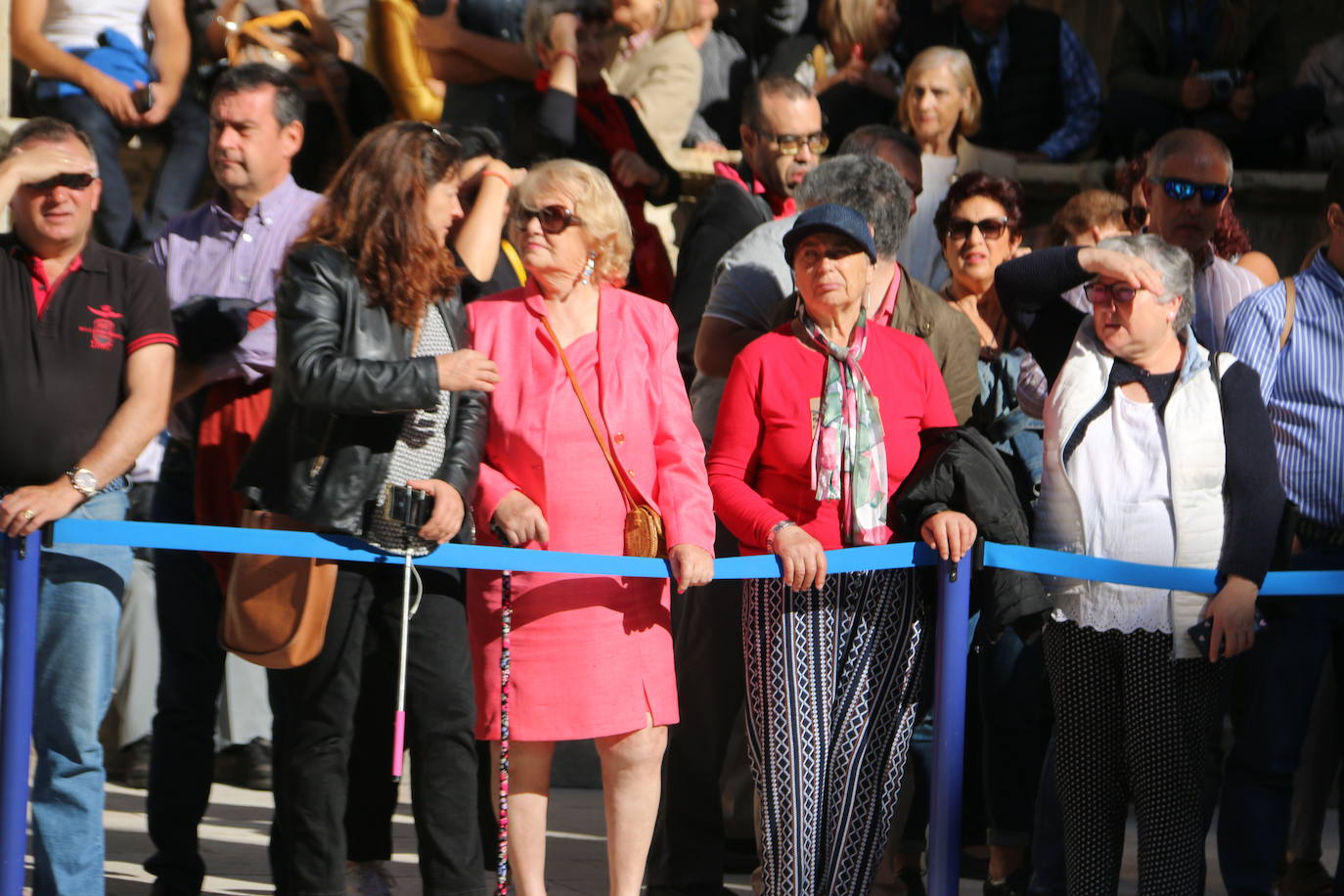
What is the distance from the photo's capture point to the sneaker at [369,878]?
5.22 meters

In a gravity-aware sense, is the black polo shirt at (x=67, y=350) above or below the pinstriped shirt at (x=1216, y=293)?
below

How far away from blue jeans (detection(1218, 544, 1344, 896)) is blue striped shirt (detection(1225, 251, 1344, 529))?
0.94 ft

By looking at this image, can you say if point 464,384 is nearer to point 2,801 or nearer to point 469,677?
point 469,677

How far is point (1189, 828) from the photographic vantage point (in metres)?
4.61

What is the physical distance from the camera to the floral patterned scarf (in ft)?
15.6

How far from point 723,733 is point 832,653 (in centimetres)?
73

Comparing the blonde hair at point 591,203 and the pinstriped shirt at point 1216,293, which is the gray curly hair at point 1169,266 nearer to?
the pinstriped shirt at point 1216,293

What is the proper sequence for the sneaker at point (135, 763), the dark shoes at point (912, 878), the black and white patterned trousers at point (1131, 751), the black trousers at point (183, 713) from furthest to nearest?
the sneaker at point (135, 763) → the dark shoes at point (912, 878) → the black trousers at point (183, 713) → the black and white patterned trousers at point (1131, 751)

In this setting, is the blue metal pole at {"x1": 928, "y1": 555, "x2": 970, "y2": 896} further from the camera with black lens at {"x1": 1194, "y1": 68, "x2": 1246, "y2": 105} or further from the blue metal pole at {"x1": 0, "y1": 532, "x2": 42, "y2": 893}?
the camera with black lens at {"x1": 1194, "y1": 68, "x2": 1246, "y2": 105}

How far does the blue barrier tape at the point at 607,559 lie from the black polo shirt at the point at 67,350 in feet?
1.09

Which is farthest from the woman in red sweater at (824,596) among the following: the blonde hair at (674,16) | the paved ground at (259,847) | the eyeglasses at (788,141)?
the blonde hair at (674,16)

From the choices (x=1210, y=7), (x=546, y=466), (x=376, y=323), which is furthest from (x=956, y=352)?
(x=1210, y=7)

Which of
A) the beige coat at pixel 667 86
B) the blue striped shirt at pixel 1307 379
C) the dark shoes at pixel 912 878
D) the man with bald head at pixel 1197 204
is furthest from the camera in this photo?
the beige coat at pixel 667 86

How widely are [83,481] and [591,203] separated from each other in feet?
4.56
